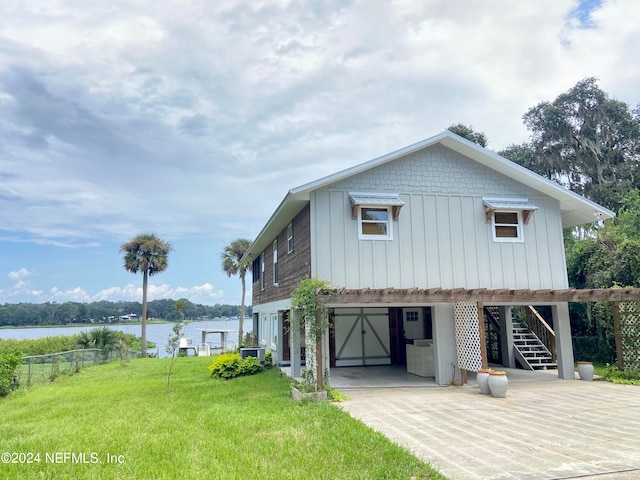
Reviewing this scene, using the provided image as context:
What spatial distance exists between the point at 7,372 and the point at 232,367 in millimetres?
6685

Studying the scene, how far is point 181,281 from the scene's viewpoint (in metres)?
44.6

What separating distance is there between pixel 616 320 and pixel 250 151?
54.8 feet

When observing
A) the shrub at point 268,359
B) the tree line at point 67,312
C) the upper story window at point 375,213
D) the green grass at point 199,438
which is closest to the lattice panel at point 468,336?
the upper story window at point 375,213

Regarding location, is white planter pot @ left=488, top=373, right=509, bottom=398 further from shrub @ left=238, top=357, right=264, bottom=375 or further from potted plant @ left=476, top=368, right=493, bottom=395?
shrub @ left=238, top=357, right=264, bottom=375

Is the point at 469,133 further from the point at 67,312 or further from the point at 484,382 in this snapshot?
the point at 67,312

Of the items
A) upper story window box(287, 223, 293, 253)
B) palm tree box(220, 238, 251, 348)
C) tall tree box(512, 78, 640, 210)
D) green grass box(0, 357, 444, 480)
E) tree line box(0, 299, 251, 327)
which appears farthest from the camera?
tree line box(0, 299, 251, 327)

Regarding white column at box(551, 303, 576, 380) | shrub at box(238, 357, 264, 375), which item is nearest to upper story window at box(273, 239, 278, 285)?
shrub at box(238, 357, 264, 375)

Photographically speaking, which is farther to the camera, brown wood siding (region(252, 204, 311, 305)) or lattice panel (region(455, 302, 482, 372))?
brown wood siding (region(252, 204, 311, 305))

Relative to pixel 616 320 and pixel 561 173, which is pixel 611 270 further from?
pixel 561 173

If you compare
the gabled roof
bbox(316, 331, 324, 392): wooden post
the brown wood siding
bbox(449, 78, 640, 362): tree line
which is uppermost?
bbox(449, 78, 640, 362): tree line

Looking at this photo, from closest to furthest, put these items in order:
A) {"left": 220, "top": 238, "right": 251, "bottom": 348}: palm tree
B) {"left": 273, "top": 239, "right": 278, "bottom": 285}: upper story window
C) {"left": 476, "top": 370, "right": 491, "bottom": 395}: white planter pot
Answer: {"left": 476, "top": 370, "right": 491, "bottom": 395}: white planter pot, {"left": 273, "top": 239, "right": 278, "bottom": 285}: upper story window, {"left": 220, "top": 238, "right": 251, "bottom": 348}: palm tree

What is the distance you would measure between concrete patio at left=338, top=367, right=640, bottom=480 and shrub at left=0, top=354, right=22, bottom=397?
10264 mm

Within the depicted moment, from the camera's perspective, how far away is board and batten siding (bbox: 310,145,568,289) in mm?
11125

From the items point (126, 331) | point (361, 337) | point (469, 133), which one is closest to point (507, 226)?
point (361, 337)
